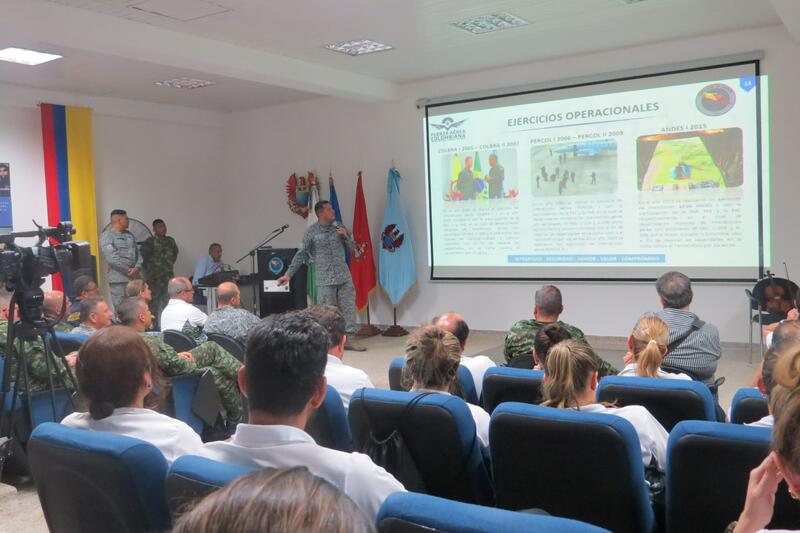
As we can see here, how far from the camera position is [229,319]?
4523 mm

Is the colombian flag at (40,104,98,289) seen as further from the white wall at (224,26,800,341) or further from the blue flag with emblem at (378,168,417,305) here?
the blue flag with emblem at (378,168,417,305)

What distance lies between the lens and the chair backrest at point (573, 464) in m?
1.84

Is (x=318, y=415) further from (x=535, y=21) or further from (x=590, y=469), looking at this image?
(x=535, y=21)

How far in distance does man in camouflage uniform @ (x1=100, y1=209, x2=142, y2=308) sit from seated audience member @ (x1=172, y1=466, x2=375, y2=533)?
8.07 meters

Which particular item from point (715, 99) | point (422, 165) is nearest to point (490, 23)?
point (715, 99)

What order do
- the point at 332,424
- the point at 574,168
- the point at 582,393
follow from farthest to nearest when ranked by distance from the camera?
the point at 574,168 < the point at 332,424 < the point at 582,393

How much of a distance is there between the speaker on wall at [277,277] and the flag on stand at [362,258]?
2.23ft

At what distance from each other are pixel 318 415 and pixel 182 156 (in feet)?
25.8

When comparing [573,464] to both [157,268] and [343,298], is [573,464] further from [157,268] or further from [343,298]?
[157,268]

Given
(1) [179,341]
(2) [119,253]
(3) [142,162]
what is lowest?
(1) [179,341]

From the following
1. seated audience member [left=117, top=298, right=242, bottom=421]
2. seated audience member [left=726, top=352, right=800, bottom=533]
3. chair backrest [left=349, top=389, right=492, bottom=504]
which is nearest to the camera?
seated audience member [left=726, top=352, right=800, bottom=533]

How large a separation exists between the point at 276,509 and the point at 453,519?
2.08 ft

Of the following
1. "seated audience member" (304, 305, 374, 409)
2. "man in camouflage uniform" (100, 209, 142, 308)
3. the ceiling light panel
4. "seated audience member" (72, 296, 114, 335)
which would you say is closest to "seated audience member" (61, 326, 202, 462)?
"seated audience member" (304, 305, 374, 409)

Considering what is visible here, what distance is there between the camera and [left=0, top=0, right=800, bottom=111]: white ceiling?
5207 mm
